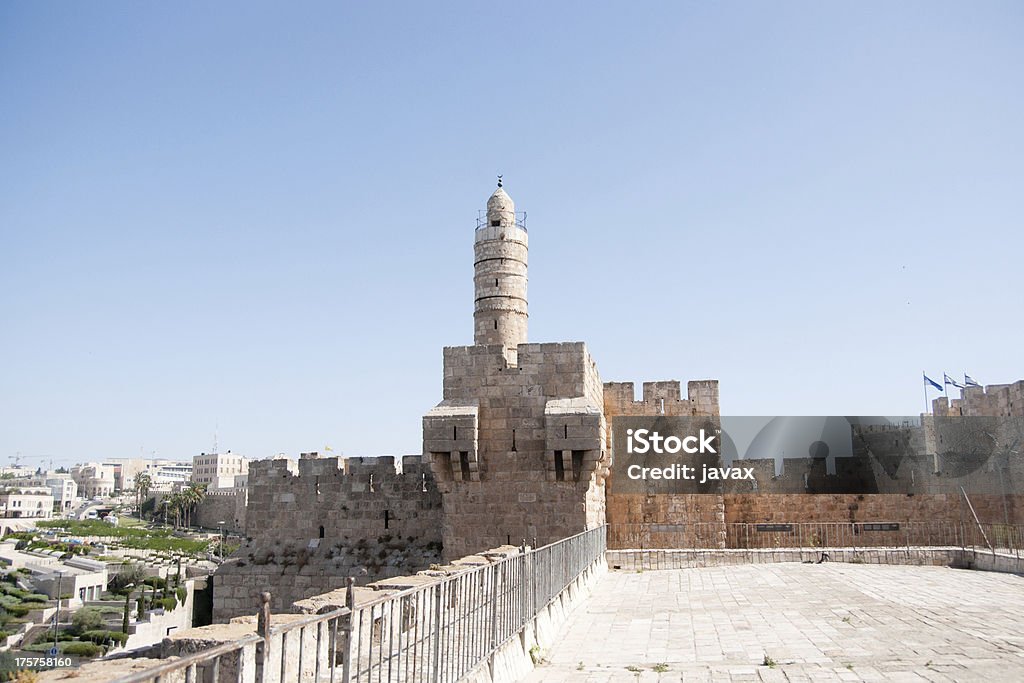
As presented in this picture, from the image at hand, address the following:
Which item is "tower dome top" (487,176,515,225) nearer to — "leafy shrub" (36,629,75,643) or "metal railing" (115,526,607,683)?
"metal railing" (115,526,607,683)

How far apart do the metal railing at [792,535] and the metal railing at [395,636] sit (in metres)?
10.3

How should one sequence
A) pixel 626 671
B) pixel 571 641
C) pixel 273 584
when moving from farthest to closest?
pixel 273 584, pixel 571 641, pixel 626 671

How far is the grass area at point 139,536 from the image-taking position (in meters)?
68.1

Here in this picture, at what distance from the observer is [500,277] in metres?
24.3

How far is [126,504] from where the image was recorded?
452ft

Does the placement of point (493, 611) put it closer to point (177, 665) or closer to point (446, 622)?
point (446, 622)

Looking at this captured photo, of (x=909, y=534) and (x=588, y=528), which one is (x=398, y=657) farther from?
(x=909, y=534)

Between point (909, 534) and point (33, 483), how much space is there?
176m

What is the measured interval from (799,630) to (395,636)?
447cm

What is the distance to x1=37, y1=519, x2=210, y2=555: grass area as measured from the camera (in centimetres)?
6806

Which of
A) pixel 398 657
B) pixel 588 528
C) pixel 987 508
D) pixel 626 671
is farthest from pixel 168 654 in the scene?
pixel 987 508

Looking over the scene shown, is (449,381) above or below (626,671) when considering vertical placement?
above

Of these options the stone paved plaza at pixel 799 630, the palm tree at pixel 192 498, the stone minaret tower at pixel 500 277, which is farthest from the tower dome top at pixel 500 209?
the palm tree at pixel 192 498

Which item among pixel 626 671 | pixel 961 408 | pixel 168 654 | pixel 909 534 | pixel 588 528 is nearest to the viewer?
pixel 168 654
